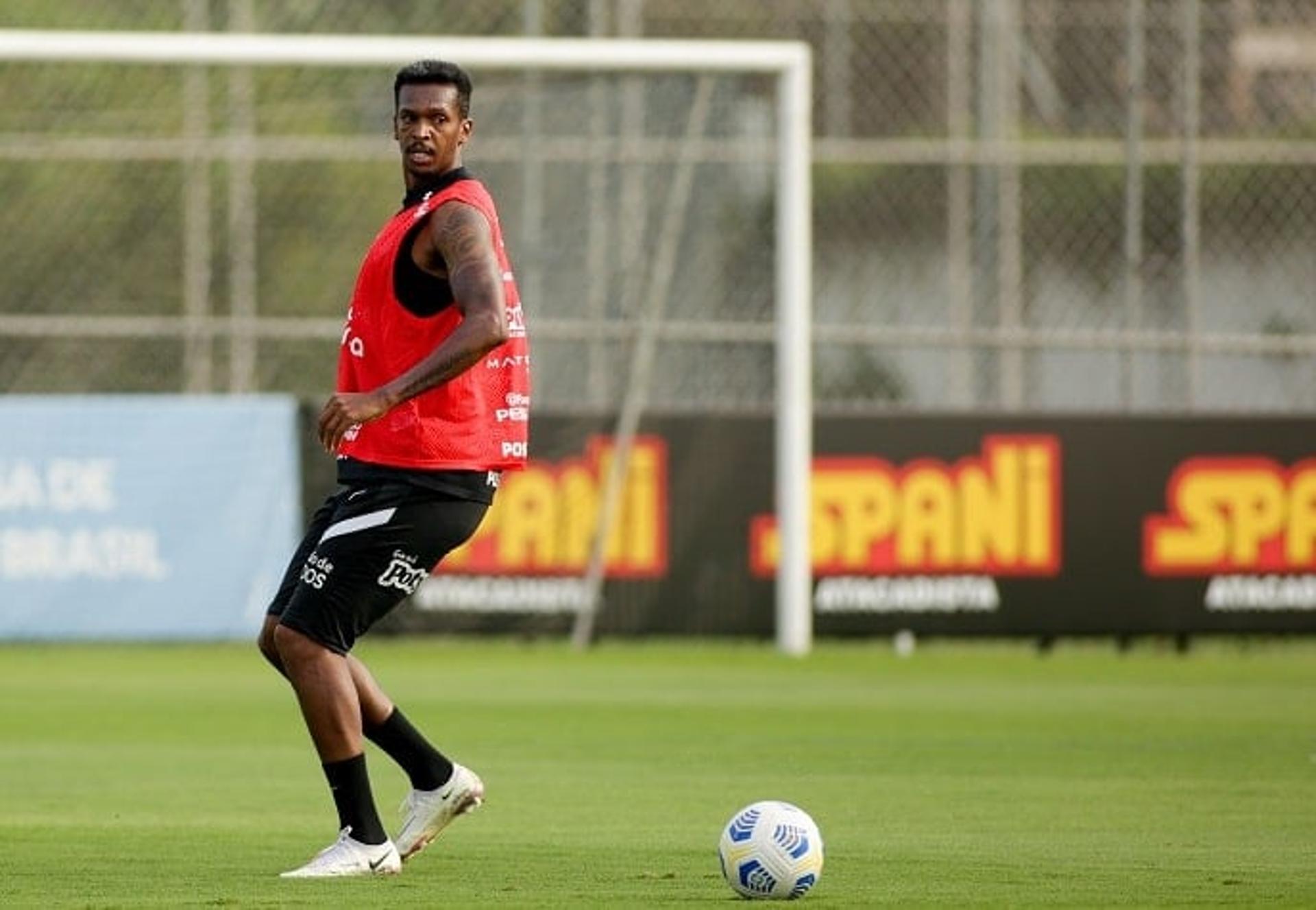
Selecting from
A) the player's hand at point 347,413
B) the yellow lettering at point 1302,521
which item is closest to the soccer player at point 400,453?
the player's hand at point 347,413

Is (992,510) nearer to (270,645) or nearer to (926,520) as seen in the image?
(926,520)

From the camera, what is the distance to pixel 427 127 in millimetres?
8250

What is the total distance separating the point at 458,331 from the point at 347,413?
402mm

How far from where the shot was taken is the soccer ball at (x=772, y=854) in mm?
7383

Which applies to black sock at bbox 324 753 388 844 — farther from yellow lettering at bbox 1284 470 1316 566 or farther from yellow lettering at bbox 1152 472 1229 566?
yellow lettering at bbox 1284 470 1316 566

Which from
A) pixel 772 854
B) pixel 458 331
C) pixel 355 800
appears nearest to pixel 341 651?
pixel 355 800

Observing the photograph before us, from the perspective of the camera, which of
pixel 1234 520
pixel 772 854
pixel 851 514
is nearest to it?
pixel 772 854

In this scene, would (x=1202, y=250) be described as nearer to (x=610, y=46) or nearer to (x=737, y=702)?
(x=610, y=46)

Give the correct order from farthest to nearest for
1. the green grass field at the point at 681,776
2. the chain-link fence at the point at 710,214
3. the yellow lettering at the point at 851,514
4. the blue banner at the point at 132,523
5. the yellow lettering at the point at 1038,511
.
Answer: the chain-link fence at the point at 710,214 < the yellow lettering at the point at 1038,511 < the yellow lettering at the point at 851,514 < the blue banner at the point at 132,523 < the green grass field at the point at 681,776

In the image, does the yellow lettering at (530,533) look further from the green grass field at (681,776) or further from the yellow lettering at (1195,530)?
the yellow lettering at (1195,530)

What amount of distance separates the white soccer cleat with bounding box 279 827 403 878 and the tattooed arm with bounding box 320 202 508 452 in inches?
44.4

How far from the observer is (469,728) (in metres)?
14.0

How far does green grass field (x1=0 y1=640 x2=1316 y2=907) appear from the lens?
8.00 metres

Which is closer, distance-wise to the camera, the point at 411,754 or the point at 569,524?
the point at 411,754
